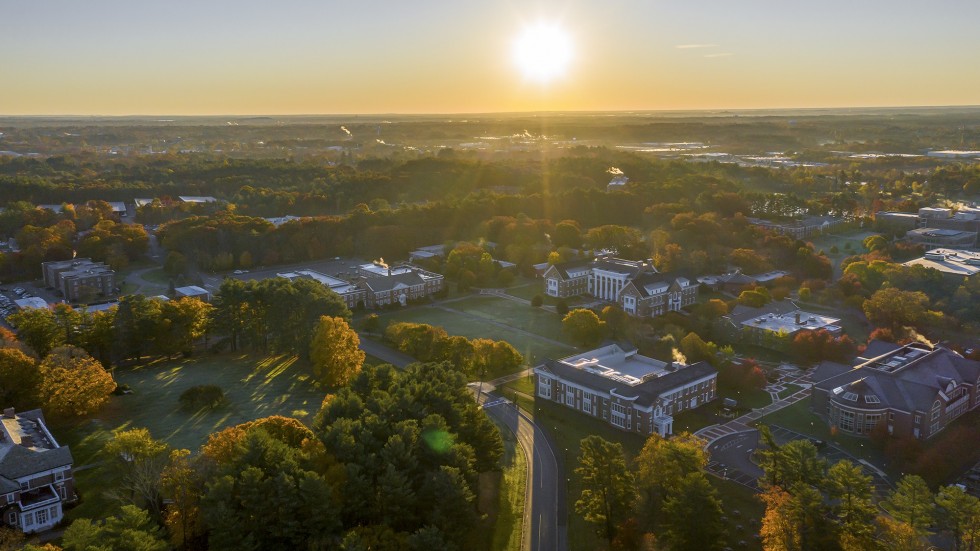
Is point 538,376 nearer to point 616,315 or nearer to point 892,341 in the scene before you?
point 616,315

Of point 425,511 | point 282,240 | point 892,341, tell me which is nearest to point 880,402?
point 892,341

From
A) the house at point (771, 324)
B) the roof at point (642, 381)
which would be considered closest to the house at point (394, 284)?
the roof at point (642, 381)

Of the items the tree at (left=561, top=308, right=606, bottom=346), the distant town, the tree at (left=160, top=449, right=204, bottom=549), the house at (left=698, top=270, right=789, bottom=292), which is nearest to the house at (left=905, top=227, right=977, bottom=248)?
the distant town

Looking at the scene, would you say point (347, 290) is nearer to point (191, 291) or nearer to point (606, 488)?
point (191, 291)

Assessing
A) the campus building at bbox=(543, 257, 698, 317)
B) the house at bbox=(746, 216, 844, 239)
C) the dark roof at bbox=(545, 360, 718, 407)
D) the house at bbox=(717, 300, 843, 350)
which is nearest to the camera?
the dark roof at bbox=(545, 360, 718, 407)

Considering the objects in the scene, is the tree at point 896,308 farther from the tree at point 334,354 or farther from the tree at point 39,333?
the tree at point 39,333

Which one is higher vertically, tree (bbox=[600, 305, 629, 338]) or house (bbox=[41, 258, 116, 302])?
house (bbox=[41, 258, 116, 302])

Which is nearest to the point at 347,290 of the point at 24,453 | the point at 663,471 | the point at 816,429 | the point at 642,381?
the point at 642,381

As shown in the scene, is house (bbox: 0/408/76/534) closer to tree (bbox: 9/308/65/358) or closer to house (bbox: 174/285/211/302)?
tree (bbox: 9/308/65/358)
